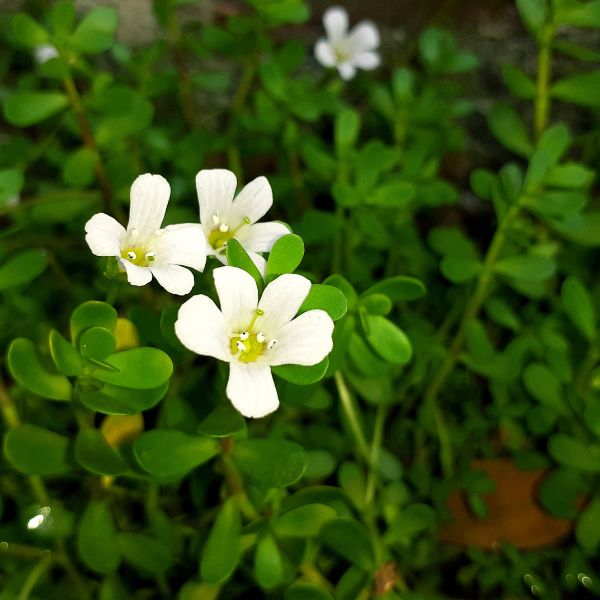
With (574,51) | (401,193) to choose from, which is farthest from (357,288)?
(574,51)

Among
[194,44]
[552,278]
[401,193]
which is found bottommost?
[552,278]

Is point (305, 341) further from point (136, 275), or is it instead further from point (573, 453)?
point (573, 453)

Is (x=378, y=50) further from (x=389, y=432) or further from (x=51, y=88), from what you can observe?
(x=389, y=432)

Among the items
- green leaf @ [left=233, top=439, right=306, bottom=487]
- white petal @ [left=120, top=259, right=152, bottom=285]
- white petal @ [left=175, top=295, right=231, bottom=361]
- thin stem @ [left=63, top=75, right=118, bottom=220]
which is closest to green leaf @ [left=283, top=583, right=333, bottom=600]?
green leaf @ [left=233, top=439, right=306, bottom=487]

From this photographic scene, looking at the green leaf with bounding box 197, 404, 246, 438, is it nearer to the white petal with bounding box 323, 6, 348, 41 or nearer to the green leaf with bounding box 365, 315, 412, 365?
the green leaf with bounding box 365, 315, 412, 365

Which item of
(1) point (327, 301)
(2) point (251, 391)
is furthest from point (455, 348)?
(2) point (251, 391)

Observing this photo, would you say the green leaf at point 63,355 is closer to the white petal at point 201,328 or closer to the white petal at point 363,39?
the white petal at point 201,328
